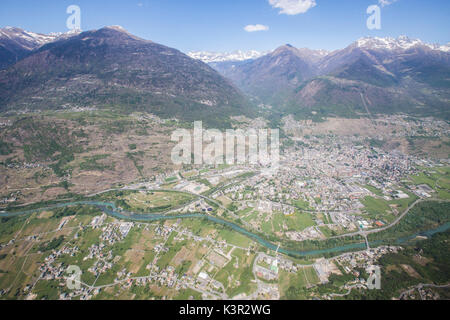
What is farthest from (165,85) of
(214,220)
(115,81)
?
(214,220)

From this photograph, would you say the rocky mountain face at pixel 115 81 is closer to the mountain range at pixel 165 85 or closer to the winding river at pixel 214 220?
the mountain range at pixel 165 85

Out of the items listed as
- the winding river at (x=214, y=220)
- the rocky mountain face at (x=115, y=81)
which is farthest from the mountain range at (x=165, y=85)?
the winding river at (x=214, y=220)

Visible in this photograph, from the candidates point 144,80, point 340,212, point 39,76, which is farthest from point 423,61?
point 39,76

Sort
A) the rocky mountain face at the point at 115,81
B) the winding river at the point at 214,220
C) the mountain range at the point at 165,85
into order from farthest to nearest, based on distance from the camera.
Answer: the mountain range at the point at 165,85, the rocky mountain face at the point at 115,81, the winding river at the point at 214,220

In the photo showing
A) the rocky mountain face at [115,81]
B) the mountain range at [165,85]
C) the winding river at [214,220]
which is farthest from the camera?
the mountain range at [165,85]

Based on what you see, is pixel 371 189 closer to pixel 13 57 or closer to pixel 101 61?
pixel 101 61

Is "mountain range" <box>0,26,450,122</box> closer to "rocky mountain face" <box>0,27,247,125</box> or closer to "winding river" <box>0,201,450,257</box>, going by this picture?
"rocky mountain face" <box>0,27,247,125</box>

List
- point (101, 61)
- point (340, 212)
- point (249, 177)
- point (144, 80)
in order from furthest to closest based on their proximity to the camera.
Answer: point (101, 61) < point (144, 80) < point (249, 177) < point (340, 212)

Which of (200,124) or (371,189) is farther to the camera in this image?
(200,124)

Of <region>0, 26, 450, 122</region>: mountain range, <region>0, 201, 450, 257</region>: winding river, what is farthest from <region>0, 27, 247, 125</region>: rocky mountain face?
<region>0, 201, 450, 257</region>: winding river
